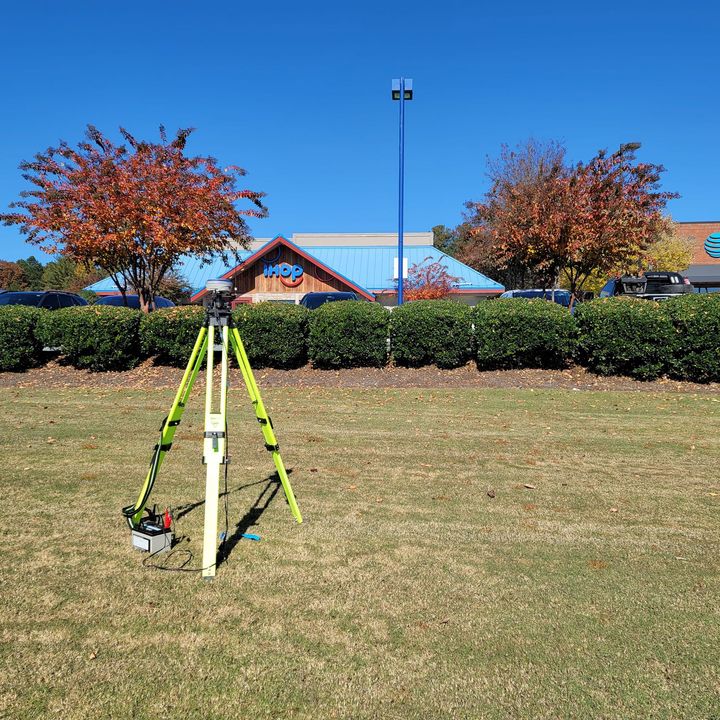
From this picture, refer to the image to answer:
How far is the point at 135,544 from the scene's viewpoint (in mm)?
3912

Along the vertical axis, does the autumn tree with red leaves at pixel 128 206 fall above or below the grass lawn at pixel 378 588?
above

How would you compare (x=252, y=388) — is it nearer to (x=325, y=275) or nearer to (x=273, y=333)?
(x=273, y=333)

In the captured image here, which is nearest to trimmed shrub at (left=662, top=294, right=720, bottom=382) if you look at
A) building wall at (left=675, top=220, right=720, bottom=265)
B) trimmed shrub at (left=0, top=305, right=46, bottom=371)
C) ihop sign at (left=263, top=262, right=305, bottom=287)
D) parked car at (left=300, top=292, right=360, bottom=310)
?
parked car at (left=300, top=292, right=360, bottom=310)

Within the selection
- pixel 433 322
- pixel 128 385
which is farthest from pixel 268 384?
pixel 433 322

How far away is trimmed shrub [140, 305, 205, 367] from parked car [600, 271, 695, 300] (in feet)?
38.4

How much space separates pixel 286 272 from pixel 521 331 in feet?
63.8

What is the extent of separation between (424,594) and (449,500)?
1.68 meters

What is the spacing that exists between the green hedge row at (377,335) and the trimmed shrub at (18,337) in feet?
0.07

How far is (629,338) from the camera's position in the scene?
11484mm

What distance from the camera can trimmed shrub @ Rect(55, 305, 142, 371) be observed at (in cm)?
1234

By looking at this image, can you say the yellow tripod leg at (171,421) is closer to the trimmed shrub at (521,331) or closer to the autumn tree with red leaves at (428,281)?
the trimmed shrub at (521,331)

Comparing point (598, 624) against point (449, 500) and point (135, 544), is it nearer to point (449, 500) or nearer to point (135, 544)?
point (449, 500)

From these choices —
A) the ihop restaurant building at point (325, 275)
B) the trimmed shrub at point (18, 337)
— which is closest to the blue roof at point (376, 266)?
the ihop restaurant building at point (325, 275)

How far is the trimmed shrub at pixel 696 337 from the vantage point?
11062 millimetres
